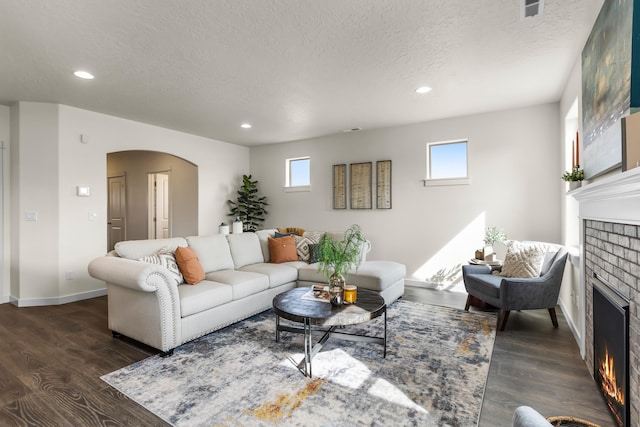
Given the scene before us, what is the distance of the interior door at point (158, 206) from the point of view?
6.70m

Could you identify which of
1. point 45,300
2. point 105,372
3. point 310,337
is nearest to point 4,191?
point 45,300

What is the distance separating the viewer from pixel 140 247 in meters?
3.13

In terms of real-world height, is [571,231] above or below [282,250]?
above

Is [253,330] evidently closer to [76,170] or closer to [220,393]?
[220,393]

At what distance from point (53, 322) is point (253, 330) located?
2.24 metres

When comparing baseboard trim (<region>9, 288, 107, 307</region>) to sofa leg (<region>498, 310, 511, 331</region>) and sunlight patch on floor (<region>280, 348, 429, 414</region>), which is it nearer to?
sunlight patch on floor (<region>280, 348, 429, 414</region>)

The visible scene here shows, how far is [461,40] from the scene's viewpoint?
2.53m

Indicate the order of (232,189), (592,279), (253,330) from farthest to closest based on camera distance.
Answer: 1. (232,189)
2. (253,330)
3. (592,279)

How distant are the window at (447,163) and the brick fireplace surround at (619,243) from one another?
235 centimetres

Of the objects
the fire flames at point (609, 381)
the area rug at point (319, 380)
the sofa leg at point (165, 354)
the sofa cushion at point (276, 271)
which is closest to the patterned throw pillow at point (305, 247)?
the sofa cushion at point (276, 271)

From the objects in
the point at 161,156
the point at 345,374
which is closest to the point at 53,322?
the point at 345,374

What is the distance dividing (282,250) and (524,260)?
2.86 meters

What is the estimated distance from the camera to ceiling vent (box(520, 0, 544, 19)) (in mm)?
2025

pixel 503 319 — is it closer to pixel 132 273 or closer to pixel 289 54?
pixel 289 54
